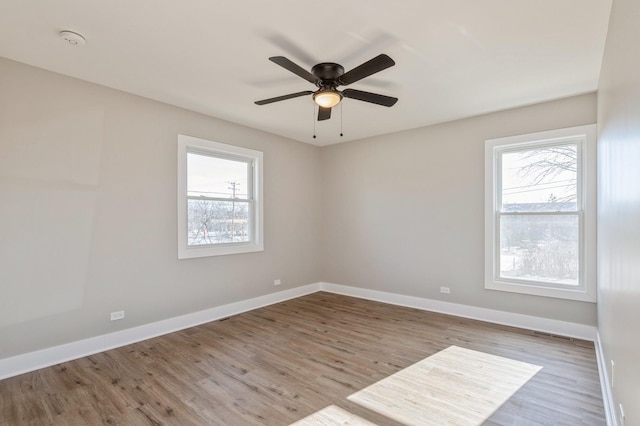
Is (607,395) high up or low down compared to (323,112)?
down

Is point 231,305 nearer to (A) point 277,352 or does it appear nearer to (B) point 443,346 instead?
(A) point 277,352

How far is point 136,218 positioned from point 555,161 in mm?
4945

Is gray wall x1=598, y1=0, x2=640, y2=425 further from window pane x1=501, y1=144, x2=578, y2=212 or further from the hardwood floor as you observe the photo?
window pane x1=501, y1=144, x2=578, y2=212

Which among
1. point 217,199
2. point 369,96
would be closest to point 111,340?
point 217,199

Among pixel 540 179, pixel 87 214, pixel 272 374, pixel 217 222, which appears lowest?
pixel 272 374

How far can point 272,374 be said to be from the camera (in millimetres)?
2791

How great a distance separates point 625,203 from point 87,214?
4272 millimetres

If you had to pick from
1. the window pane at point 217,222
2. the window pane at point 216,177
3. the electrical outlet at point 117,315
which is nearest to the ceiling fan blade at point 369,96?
the window pane at point 216,177

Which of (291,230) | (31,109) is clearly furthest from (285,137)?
(31,109)

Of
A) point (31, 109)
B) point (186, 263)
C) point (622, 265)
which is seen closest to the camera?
point (622, 265)

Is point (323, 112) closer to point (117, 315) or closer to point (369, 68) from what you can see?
point (369, 68)

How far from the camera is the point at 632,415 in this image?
142 centimetres

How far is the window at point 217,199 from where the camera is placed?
13.1 feet

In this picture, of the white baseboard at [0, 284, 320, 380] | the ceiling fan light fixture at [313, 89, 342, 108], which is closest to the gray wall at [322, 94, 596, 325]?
the white baseboard at [0, 284, 320, 380]
